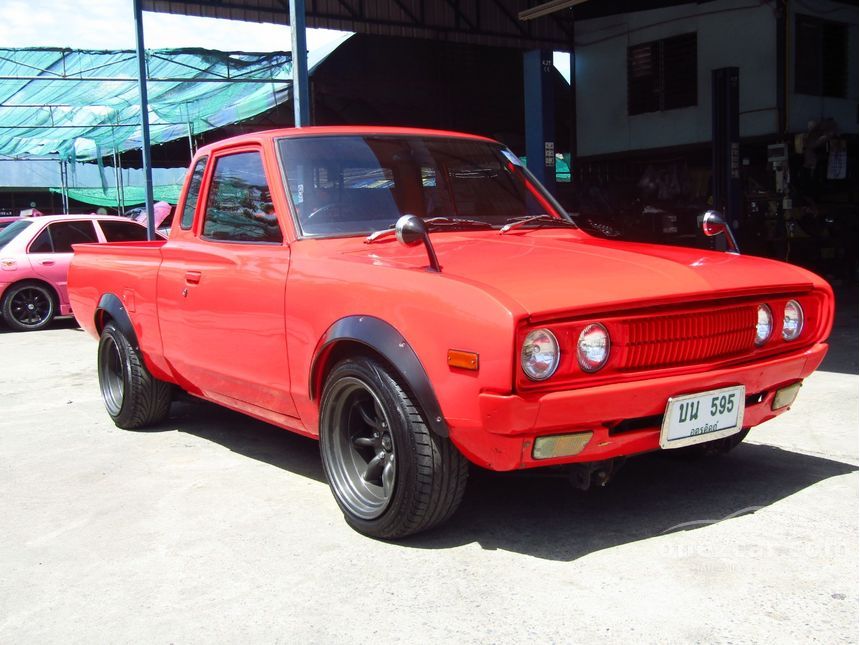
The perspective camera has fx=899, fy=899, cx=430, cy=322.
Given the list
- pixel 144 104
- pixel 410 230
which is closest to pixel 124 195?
pixel 144 104

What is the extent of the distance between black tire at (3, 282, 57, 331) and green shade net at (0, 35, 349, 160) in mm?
6603

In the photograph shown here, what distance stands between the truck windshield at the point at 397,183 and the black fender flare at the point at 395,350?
68cm

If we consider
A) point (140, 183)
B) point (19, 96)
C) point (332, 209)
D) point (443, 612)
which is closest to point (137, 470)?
point (332, 209)

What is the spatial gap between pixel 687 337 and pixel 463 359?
0.87m

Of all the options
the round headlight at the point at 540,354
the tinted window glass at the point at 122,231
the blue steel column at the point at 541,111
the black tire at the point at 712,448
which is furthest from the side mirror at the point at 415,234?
the tinted window glass at the point at 122,231

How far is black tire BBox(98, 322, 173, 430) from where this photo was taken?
536 cm

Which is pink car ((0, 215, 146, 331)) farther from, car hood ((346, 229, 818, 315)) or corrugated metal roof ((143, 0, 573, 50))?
car hood ((346, 229, 818, 315))

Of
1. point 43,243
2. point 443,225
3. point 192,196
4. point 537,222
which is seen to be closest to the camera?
point 443,225

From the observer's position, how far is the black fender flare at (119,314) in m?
5.33

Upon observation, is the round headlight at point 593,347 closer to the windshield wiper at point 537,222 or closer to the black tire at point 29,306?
the windshield wiper at point 537,222

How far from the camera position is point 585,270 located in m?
3.32

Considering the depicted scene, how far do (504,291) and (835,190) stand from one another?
565 inches

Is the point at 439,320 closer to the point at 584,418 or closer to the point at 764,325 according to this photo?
the point at 584,418

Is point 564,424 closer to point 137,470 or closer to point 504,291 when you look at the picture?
point 504,291
